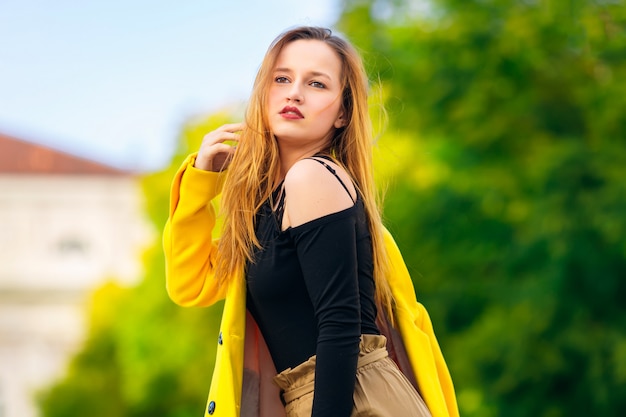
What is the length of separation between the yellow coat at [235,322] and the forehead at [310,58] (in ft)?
1.25

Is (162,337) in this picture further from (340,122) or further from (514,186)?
(340,122)

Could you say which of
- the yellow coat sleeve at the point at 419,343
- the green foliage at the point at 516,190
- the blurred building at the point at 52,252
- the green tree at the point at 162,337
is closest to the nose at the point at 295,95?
the yellow coat sleeve at the point at 419,343

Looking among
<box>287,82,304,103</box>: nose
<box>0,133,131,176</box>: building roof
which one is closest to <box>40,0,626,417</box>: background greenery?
<box>287,82,304,103</box>: nose

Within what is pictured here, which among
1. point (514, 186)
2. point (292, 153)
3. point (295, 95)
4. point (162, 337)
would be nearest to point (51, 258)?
point (162, 337)

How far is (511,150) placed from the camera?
1684 centimetres

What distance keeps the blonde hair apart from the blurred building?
52.2 m

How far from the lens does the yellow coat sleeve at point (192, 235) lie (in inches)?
127

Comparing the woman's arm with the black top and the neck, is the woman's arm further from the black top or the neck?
the black top

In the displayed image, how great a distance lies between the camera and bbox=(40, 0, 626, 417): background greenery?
14.3m

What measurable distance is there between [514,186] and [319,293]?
14.1 m

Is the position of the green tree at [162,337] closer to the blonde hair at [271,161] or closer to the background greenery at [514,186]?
the background greenery at [514,186]

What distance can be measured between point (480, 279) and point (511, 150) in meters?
1.97

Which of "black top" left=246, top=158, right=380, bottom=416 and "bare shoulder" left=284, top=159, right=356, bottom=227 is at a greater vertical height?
"bare shoulder" left=284, top=159, right=356, bottom=227

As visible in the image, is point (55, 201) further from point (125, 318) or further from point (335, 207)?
point (335, 207)
